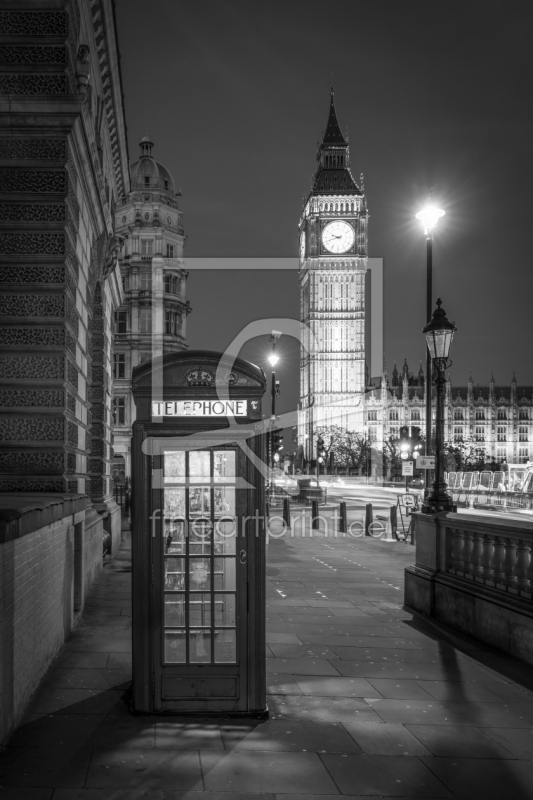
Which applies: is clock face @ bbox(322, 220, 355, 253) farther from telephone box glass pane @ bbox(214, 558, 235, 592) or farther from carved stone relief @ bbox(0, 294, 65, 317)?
telephone box glass pane @ bbox(214, 558, 235, 592)

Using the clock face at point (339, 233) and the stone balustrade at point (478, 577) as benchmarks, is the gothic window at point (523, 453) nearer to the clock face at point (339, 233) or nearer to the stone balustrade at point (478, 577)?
the clock face at point (339, 233)

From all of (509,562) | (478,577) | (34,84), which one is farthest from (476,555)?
(34,84)

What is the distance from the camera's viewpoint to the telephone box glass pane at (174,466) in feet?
18.7

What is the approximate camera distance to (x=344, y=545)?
60.3ft

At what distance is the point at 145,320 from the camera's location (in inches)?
2101

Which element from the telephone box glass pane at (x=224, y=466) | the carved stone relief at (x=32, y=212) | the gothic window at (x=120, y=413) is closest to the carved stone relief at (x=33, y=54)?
the carved stone relief at (x=32, y=212)

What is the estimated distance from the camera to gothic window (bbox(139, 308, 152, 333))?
5316 cm

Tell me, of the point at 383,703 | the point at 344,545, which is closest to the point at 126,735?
the point at 383,703

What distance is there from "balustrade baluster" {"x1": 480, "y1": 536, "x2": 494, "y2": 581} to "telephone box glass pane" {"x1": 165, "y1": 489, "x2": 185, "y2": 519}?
13.8 feet

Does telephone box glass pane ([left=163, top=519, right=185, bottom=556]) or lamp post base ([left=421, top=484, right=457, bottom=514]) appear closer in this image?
telephone box glass pane ([left=163, top=519, right=185, bottom=556])

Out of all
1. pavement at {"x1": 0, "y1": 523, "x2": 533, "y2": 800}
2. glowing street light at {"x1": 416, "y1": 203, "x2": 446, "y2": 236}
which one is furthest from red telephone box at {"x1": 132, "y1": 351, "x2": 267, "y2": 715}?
glowing street light at {"x1": 416, "y1": 203, "x2": 446, "y2": 236}

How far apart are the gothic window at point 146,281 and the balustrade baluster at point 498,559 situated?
47.5 metres

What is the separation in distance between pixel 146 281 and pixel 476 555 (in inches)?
1871

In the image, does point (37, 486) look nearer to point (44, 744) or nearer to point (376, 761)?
point (44, 744)
